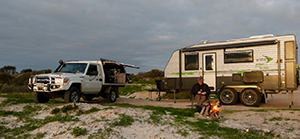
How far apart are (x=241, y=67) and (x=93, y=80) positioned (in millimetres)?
7526

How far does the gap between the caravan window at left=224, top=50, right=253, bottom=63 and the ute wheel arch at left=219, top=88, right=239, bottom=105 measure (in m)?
1.55

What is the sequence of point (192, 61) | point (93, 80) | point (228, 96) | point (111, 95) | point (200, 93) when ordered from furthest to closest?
point (192, 61) < point (111, 95) < point (228, 96) < point (93, 80) < point (200, 93)

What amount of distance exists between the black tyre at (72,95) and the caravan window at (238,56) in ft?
25.5

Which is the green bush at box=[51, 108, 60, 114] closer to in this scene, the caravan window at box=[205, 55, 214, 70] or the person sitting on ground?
the person sitting on ground

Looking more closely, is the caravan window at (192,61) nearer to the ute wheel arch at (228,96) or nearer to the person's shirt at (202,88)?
the ute wheel arch at (228,96)

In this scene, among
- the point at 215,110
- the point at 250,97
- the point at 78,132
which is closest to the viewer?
the point at 78,132

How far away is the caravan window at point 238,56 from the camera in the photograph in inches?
518

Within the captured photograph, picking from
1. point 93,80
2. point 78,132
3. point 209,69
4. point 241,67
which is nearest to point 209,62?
point 209,69

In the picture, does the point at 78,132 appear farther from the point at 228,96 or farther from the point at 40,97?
the point at 228,96

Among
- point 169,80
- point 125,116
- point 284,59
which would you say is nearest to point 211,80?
point 169,80

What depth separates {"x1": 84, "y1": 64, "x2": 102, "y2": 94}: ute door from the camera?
1219cm

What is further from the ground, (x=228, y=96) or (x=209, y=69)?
(x=209, y=69)

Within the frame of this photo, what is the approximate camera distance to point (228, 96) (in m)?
13.6

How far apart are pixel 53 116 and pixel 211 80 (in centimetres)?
883
